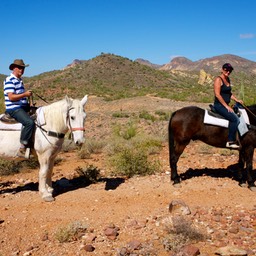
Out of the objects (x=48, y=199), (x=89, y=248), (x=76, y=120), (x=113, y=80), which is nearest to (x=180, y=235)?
(x=89, y=248)

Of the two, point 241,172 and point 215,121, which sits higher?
point 215,121

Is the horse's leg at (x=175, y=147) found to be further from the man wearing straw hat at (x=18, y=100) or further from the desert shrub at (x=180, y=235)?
the man wearing straw hat at (x=18, y=100)

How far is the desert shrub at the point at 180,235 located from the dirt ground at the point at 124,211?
7 centimetres

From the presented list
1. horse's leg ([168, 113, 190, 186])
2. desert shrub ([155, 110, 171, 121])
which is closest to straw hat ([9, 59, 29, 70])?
horse's leg ([168, 113, 190, 186])

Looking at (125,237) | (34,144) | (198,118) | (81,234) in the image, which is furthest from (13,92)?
(198,118)

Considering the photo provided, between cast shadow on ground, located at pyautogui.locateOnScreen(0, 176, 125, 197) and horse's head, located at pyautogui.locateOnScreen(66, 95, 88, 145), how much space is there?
189 cm

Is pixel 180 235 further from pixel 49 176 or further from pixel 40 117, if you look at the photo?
pixel 40 117

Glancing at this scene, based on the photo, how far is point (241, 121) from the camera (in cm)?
700

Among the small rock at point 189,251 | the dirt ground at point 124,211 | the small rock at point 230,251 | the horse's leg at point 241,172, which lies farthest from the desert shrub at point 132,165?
Answer: the small rock at point 230,251

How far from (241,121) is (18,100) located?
483 centimetres

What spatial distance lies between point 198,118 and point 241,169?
1.59m

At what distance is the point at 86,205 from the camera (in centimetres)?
636

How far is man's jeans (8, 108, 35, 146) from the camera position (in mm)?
6297

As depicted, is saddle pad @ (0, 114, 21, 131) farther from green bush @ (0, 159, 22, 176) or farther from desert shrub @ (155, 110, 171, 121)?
desert shrub @ (155, 110, 171, 121)
